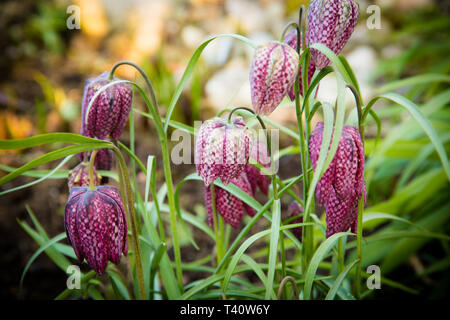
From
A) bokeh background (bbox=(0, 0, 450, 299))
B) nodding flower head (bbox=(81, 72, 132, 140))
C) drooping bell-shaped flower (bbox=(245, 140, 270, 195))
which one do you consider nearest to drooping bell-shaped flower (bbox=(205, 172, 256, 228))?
drooping bell-shaped flower (bbox=(245, 140, 270, 195))

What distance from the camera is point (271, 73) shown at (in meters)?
0.70

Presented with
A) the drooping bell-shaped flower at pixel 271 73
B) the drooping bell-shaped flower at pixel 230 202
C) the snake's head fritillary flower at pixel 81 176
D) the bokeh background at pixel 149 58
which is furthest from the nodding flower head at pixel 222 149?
the bokeh background at pixel 149 58

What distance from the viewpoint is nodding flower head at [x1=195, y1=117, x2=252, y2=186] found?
0.73 metres

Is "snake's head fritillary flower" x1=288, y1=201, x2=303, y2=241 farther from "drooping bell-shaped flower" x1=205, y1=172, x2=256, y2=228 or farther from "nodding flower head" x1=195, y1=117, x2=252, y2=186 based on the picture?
"nodding flower head" x1=195, y1=117, x2=252, y2=186

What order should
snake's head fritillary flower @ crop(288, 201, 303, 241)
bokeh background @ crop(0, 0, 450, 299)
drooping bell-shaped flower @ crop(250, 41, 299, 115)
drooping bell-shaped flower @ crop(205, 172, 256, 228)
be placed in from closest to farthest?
drooping bell-shaped flower @ crop(250, 41, 299, 115) < drooping bell-shaped flower @ crop(205, 172, 256, 228) < snake's head fritillary flower @ crop(288, 201, 303, 241) < bokeh background @ crop(0, 0, 450, 299)

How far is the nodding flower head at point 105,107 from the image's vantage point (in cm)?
80

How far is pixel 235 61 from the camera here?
2.67 meters

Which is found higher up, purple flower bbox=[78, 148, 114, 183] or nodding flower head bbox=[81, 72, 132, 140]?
nodding flower head bbox=[81, 72, 132, 140]

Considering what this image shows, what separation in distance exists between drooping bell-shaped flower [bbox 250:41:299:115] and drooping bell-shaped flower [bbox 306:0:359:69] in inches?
1.9

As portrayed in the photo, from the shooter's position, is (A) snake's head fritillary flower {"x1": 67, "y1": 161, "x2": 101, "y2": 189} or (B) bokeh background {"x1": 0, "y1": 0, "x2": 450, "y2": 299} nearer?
(A) snake's head fritillary flower {"x1": 67, "y1": 161, "x2": 101, "y2": 189}

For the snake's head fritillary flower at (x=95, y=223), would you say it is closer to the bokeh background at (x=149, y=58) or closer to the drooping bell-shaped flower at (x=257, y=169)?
the drooping bell-shaped flower at (x=257, y=169)

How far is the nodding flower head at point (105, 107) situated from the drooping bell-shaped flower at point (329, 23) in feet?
1.19
